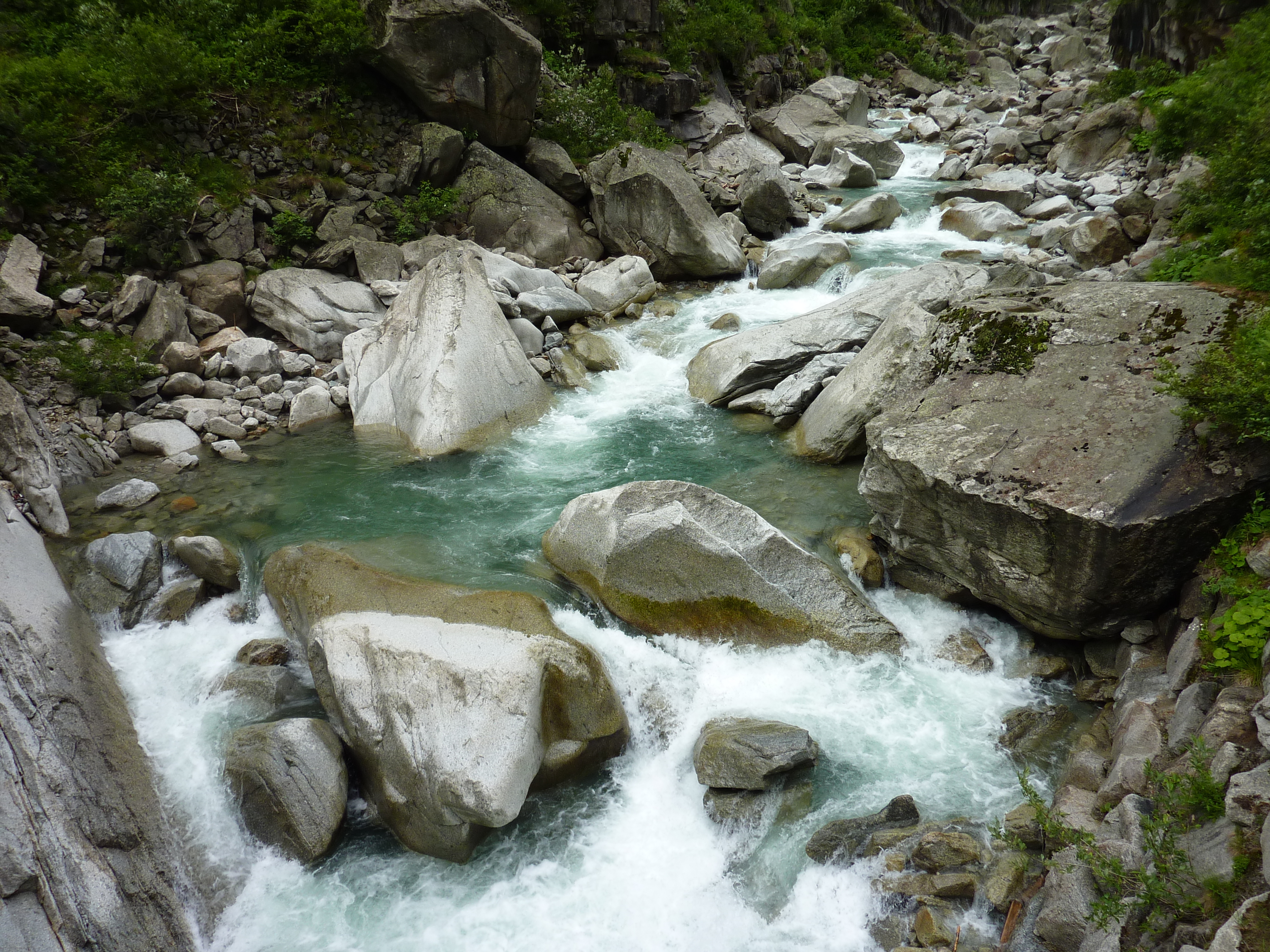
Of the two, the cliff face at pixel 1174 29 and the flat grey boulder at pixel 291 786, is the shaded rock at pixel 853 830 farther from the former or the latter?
the cliff face at pixel 1174 29

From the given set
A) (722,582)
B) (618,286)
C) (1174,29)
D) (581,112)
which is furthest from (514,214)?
(1174,29)

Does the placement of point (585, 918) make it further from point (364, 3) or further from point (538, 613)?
point (364, 3)

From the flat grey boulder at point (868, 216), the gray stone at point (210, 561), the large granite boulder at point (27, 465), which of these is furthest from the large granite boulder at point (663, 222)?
the large granite boulder at point (27, 465)

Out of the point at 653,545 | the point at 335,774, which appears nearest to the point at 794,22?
the point at 653,545

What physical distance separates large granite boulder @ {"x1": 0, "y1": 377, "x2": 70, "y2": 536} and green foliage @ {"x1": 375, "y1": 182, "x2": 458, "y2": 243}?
9.79 meters

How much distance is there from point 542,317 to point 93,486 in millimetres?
8515

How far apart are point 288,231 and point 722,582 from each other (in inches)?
537

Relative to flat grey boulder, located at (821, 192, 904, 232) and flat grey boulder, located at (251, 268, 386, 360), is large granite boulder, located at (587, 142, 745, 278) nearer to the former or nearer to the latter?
flat grey boulder, located at (821, 192, 904, 232)

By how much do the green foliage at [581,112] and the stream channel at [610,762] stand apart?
1424cm

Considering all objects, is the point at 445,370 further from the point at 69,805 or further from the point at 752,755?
the point at 752,755

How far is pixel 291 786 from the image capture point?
20.3 ft

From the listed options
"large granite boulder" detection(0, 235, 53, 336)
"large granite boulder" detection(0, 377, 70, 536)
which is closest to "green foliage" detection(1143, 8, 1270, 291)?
"large granite boulder" detection(0, 377, 70, 536)

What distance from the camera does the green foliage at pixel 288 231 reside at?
1575 centimetres

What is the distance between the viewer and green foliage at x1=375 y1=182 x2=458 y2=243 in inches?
691
